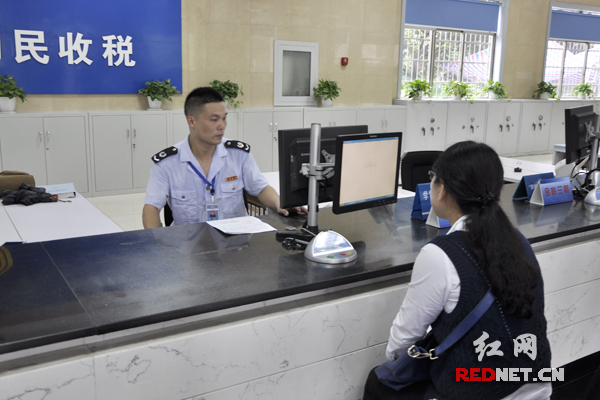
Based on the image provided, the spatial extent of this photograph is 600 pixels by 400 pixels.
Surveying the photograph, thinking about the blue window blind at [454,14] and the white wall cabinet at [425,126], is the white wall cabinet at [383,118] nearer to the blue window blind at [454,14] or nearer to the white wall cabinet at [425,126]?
the white wall cabinet at [425,126]

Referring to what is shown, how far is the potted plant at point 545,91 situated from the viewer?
403 inches

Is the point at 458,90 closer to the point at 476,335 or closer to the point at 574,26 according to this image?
the point at 574,26

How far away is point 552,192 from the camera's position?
9.36 feet

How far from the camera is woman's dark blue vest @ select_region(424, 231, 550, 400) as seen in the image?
137 cm

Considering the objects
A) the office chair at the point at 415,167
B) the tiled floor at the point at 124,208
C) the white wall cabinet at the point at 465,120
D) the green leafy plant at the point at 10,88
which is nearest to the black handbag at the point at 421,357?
the office chair at the point at 415,167

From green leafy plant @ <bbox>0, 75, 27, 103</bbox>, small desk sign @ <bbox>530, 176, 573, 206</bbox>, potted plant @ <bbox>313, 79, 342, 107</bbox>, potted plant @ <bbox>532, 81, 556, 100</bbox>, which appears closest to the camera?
small desk sign @ <bbox>530, 176, 573, 206</bbox>

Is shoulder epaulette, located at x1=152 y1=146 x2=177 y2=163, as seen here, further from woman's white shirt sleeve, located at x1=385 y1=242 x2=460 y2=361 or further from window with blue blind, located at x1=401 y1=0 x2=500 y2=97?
window with blue blind, located at x1=401 y1=0 x2=500 y2=97

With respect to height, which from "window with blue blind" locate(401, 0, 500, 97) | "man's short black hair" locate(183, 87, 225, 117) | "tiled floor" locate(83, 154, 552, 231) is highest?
"window with blue blind" locate(401, 0, 500, 97)

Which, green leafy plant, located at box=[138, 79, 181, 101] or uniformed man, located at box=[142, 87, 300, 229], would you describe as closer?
uniformed man, located at box=[142, 87, 300, 229]

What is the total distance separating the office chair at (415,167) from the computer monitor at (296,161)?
173 centimetres

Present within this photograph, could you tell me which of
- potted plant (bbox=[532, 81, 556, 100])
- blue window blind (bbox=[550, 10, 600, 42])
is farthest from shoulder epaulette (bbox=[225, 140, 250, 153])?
blue window blind (bbox=[550, 10, 600, 42])

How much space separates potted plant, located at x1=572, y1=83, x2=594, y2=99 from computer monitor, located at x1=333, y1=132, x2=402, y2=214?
10.3m

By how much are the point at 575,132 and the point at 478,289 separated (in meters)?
2.24

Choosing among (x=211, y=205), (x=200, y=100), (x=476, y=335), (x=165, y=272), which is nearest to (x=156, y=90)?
(x=200, y=100)
